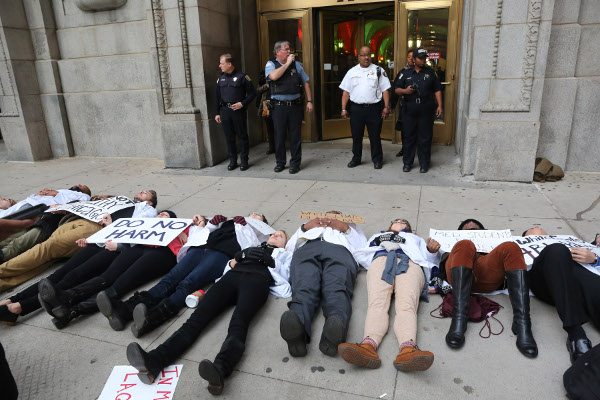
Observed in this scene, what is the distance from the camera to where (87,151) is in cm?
978

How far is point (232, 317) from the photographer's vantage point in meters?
3.00

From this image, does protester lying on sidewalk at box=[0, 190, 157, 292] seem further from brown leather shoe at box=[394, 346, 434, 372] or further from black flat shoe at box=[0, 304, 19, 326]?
brown leather shoe at box=[394, 346, 434, 372]

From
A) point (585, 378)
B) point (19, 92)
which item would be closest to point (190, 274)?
point (585, 378)

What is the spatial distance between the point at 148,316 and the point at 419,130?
5452mm

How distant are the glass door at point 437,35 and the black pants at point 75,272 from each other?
7060 millimetres

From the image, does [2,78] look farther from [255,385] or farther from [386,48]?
[255,385]

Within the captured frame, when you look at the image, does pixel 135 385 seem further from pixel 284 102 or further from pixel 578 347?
pixel 284 102

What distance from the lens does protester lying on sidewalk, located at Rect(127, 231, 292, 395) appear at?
2.55 m

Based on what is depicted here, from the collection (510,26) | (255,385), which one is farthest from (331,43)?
(255,385)

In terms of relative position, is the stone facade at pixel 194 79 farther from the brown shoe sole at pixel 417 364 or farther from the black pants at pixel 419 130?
the brown shoe sole at pixel 417 364

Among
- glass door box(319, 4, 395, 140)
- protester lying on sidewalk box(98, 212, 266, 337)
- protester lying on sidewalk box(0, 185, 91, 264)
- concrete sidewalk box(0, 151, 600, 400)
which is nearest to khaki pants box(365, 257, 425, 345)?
concrete sidewalk box(0, 151, 600, 400)

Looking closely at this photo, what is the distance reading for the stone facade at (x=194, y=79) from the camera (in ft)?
20.0

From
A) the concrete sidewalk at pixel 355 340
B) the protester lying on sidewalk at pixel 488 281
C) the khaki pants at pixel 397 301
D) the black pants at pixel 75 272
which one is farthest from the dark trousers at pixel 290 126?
the protester lying on sidewalk at pixel 488 281

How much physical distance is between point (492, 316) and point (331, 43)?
7884mm
